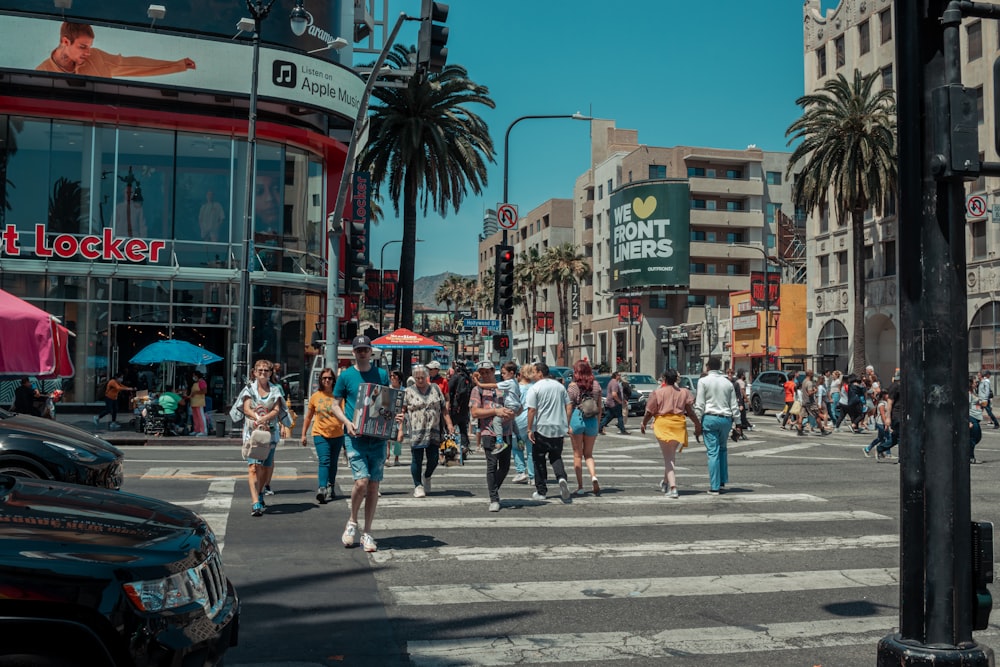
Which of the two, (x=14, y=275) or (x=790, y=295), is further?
(x=790, y=295)

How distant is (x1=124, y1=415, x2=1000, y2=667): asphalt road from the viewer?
589 cm

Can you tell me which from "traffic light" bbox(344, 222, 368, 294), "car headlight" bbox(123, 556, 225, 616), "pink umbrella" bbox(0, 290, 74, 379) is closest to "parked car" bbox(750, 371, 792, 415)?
"traffic light" bbox(344, 222, 368, 294)

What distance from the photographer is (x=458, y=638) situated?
6.01 metres

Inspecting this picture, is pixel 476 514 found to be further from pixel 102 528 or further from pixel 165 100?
pixel 165 100

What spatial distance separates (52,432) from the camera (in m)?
9.27

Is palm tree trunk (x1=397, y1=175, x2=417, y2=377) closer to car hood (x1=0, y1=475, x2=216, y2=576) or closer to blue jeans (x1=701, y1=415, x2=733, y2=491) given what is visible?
blue jeans (x1=701, y1=415, x2=733, y2=491)

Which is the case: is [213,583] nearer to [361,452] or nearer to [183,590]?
[183,590]

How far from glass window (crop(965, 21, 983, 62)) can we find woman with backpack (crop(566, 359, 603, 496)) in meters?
34.4

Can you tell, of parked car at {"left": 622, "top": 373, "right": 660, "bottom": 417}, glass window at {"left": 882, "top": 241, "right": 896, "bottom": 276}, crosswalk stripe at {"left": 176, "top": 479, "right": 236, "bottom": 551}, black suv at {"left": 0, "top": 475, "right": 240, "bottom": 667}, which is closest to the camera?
black suv at {"left": 0, "top": 475, "right": 240, "bottom": 667}

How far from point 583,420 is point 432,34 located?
18.8ft

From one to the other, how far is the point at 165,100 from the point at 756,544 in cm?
2669

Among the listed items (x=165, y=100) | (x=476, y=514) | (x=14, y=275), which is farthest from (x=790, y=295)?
(x=476, y=514)

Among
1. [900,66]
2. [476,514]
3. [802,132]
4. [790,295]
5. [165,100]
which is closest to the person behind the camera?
[900,66]

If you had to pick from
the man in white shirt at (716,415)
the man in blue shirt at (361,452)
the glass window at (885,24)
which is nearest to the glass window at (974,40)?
the glass window at (885,24)
